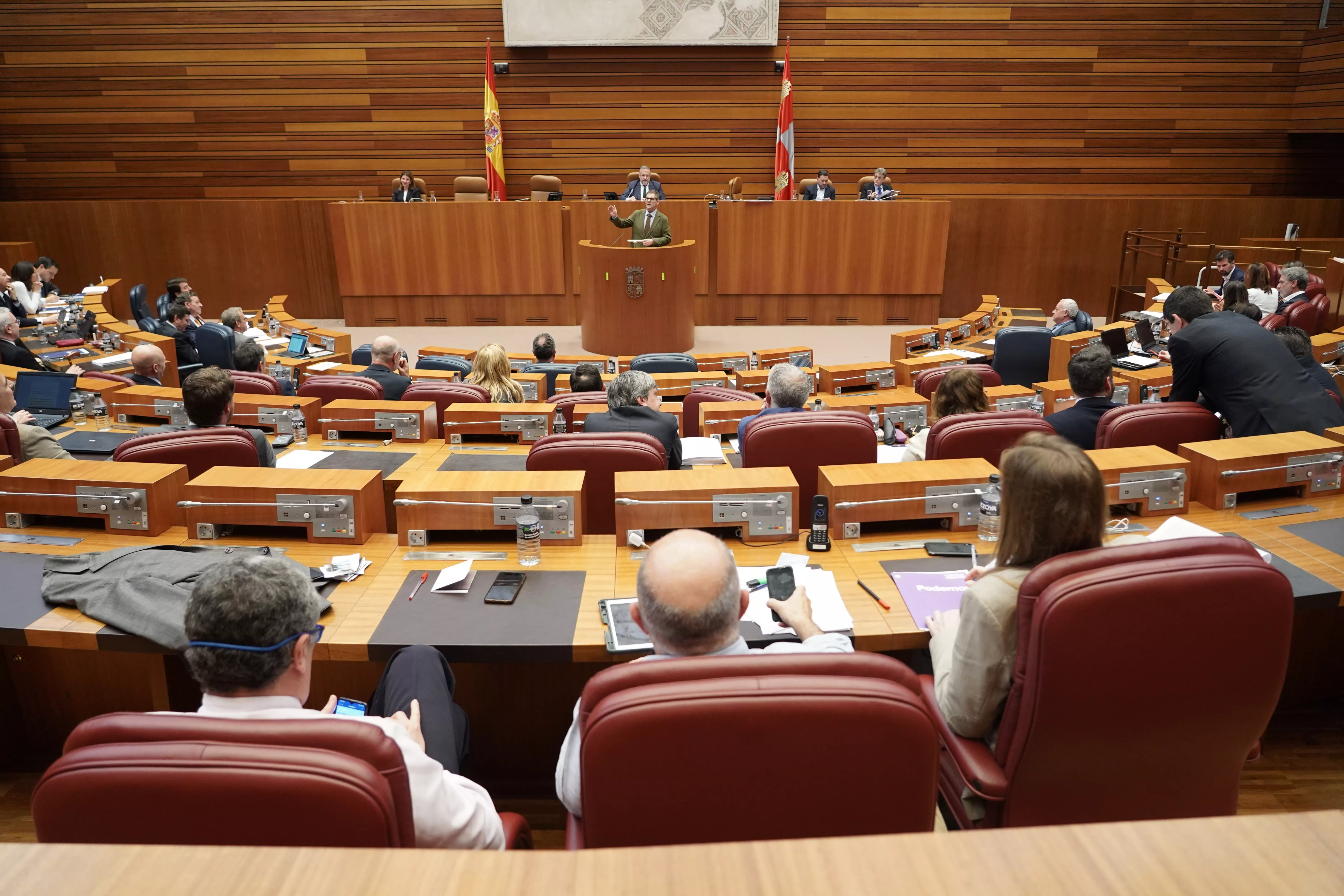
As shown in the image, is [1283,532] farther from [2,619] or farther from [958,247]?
[958,247]

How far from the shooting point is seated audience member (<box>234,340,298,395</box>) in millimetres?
6270

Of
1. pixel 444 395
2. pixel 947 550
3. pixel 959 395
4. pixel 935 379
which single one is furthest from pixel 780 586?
pixel 935 379

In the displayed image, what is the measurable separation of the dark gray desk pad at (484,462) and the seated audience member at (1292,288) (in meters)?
6.93

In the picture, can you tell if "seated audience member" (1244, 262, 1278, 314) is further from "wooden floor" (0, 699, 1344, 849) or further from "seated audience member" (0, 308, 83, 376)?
"seated audience member" (0, 308, 83, 376)

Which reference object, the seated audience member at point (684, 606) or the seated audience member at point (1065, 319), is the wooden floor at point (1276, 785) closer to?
the seated audience member at point (684, 606)

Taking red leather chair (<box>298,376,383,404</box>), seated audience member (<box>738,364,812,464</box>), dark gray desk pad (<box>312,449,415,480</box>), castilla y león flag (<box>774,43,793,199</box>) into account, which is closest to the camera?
dark gray desk pad (<box>312,449,415,480</box>)

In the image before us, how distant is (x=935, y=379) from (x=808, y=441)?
2.71 m

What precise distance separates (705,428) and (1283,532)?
2574 mm

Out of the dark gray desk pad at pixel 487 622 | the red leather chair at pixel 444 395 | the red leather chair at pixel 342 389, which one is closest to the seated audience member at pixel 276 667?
the dark gray desk pad at pixel 487 622

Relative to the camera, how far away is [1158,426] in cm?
387

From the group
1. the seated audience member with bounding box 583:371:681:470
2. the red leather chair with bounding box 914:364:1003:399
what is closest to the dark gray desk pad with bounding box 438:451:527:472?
the seated audience member with bounding box 583:371:681:470

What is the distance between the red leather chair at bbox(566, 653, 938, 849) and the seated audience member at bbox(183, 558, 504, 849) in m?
0.31

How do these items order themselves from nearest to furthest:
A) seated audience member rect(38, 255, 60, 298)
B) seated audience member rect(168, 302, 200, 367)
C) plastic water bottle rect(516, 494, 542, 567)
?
1. plastic water bottle rect(516, 494, 542, 567)
2. seated audience member rect(168, 302, 200, 367)
3. seated audience member rect(38, 255, 60, 298)

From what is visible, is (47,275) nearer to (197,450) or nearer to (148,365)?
(148,365)
